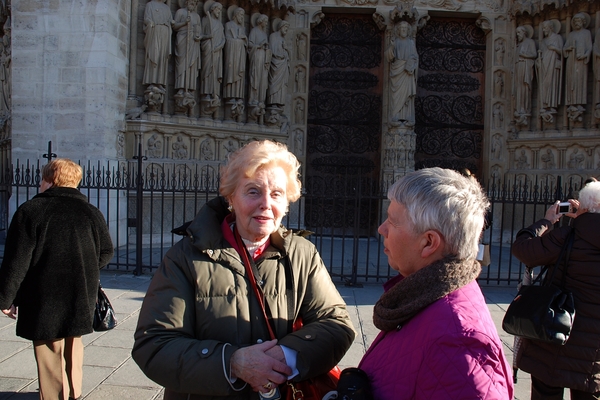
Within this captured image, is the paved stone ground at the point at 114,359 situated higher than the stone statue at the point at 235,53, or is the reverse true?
the stone statue at the point at 235,53

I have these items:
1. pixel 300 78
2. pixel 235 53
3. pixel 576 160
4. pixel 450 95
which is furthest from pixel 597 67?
pixel 235 53

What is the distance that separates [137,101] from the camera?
919 centimetres

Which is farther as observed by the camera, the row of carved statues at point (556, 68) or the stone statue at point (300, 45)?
the stone statue at point (300, 45)

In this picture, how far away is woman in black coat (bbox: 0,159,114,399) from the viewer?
2.80 meters

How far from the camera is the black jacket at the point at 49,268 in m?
2.79

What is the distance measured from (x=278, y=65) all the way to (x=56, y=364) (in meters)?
8.21

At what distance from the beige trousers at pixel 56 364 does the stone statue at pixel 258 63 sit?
7.56 meters

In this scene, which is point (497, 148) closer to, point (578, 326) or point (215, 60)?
point (215, 60)

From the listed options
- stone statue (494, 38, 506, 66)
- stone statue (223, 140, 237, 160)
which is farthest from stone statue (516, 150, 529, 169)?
stone statue (223, 140, 237, 160)

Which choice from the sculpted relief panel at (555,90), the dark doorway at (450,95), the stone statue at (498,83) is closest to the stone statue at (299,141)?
the dark doorway at (450,95)

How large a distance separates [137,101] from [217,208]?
7.92m

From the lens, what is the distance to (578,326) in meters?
2.53

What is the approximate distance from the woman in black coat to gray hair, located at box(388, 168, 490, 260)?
2241mm

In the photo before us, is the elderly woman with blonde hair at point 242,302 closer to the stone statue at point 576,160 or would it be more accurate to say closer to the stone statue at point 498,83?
the stone statue at point 576,160
